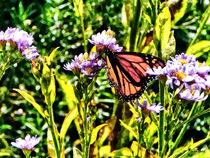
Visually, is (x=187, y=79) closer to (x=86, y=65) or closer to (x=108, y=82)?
(x=86, y=65)

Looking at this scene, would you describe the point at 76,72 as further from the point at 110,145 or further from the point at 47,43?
the point at 47,43

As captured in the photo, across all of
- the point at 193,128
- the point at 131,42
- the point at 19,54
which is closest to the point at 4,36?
the point at 19,54

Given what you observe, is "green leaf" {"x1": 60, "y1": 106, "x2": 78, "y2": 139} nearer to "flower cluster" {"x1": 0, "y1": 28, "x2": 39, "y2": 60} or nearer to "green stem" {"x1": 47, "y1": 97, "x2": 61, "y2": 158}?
"green stem" {"x1": 47, "y1": 97, "x2": 61, "y2": 158}

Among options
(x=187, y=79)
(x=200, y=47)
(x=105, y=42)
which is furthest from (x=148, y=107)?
(x=200, y=47)

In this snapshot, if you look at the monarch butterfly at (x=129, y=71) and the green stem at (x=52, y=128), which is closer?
the green stem at (x=52, y=128)

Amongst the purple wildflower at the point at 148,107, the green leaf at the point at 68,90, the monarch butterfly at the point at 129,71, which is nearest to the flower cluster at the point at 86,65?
the monarch butterfly at the point at 129,71

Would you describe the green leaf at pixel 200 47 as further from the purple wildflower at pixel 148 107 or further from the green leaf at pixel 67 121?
the green leaf at pixel 67 121
